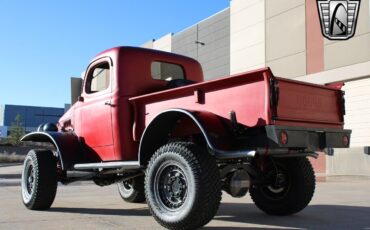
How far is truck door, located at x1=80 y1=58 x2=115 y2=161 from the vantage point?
716cm

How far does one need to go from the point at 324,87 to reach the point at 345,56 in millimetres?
16086

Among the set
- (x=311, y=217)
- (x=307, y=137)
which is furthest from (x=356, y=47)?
(x=307, y=137)

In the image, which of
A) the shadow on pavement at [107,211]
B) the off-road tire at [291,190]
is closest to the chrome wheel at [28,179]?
the shadow on pavement at [107,211]

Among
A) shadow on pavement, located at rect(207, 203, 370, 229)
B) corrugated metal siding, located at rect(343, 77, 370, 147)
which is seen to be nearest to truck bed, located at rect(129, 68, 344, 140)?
shadow on pavement, located at rect(207, 203, 370, 229)

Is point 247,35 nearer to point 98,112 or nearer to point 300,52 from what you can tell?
point 300,52

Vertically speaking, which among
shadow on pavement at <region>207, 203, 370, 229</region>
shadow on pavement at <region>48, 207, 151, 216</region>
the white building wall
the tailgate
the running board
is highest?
the white building wall

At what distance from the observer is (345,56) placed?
69.6 ft

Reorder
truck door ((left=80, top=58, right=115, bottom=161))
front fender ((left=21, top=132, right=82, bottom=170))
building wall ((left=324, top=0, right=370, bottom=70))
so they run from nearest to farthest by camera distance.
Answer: truck door ((left=80, top=58, right=115, bottom=161)), front fender ((left=21, top=132, right=82, bottom=170)), building wall ((left=324, top=0, right=370, bottom=70))

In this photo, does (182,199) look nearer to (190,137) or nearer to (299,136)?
(190,137)

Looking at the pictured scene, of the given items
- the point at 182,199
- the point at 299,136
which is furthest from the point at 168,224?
the point at 299,136

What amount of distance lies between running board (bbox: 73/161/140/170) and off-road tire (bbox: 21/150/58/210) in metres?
0.54

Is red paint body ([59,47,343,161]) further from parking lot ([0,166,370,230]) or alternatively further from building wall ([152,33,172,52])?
building wall ([152,33,172,52])

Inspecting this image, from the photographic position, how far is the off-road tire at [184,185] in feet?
17.2

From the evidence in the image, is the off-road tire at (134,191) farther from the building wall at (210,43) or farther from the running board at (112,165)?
the building wall at (210,43)
